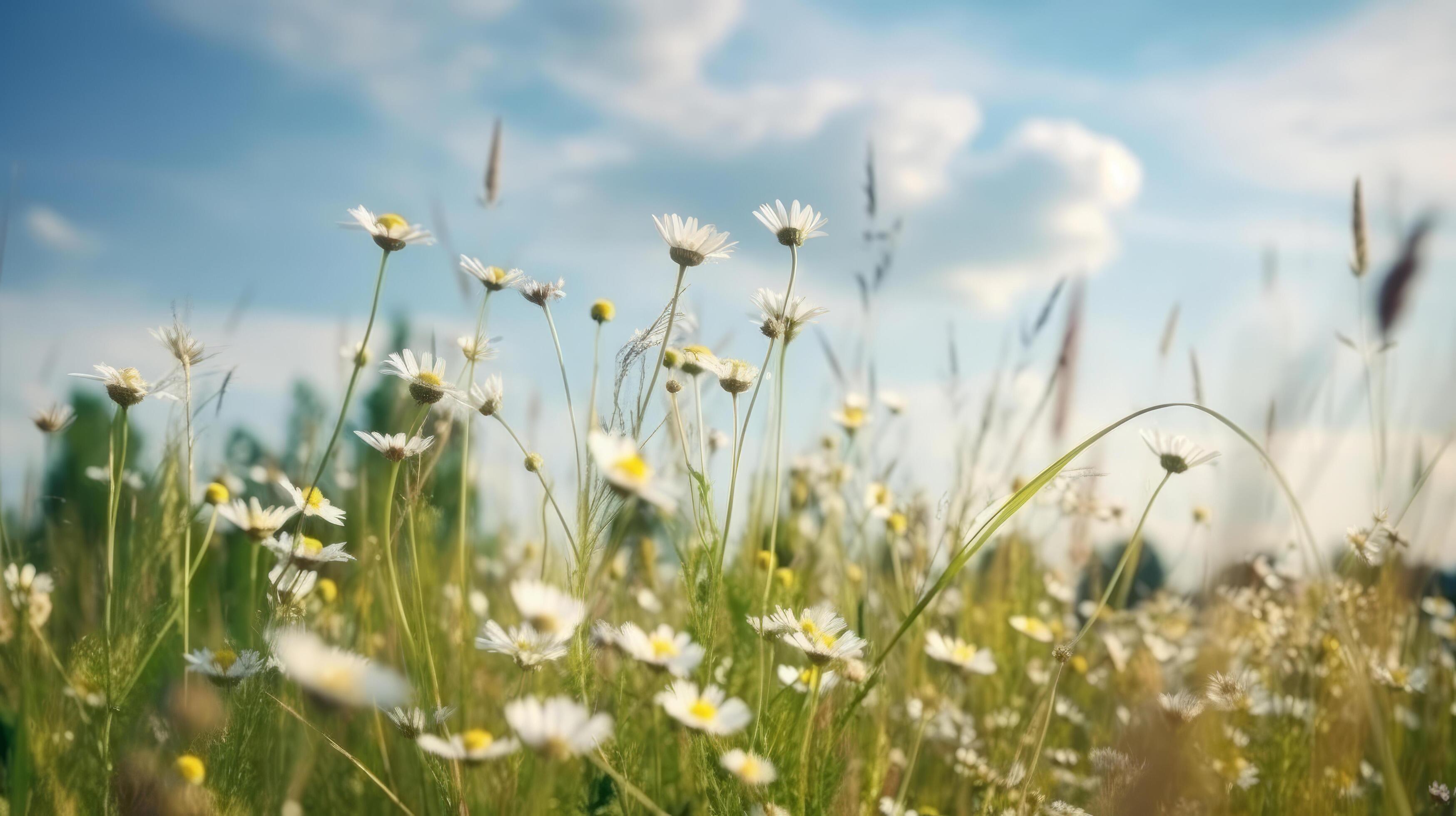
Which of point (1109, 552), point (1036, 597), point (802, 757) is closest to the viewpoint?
point (802, 757)

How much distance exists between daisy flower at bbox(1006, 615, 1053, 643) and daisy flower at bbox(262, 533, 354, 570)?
131 cm

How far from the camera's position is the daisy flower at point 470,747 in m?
0.83

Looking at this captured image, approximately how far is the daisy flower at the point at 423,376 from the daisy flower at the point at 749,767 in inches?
22.4

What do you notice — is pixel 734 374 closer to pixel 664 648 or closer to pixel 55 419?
pixel 664 648

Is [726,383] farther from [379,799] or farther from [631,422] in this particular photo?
[379,799]

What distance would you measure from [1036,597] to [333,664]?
7.28ft

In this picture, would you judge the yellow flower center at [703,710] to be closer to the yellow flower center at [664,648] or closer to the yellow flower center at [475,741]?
the yellow flower center at [664,648]

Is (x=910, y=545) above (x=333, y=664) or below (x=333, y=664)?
below

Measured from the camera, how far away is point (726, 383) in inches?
51.1

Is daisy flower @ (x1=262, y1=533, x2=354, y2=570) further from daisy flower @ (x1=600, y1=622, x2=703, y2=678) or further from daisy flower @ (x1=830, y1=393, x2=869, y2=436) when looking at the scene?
daisy flower @ (x1=830, y1=393, x2=869, y2=436)

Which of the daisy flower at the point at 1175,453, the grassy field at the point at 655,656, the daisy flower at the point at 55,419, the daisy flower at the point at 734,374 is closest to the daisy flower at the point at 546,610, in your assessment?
the grassy field at the point at 655,656

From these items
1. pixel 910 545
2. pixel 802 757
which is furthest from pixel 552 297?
pixel 910 545

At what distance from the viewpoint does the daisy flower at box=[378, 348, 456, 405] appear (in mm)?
1188

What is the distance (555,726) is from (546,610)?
0.10m
